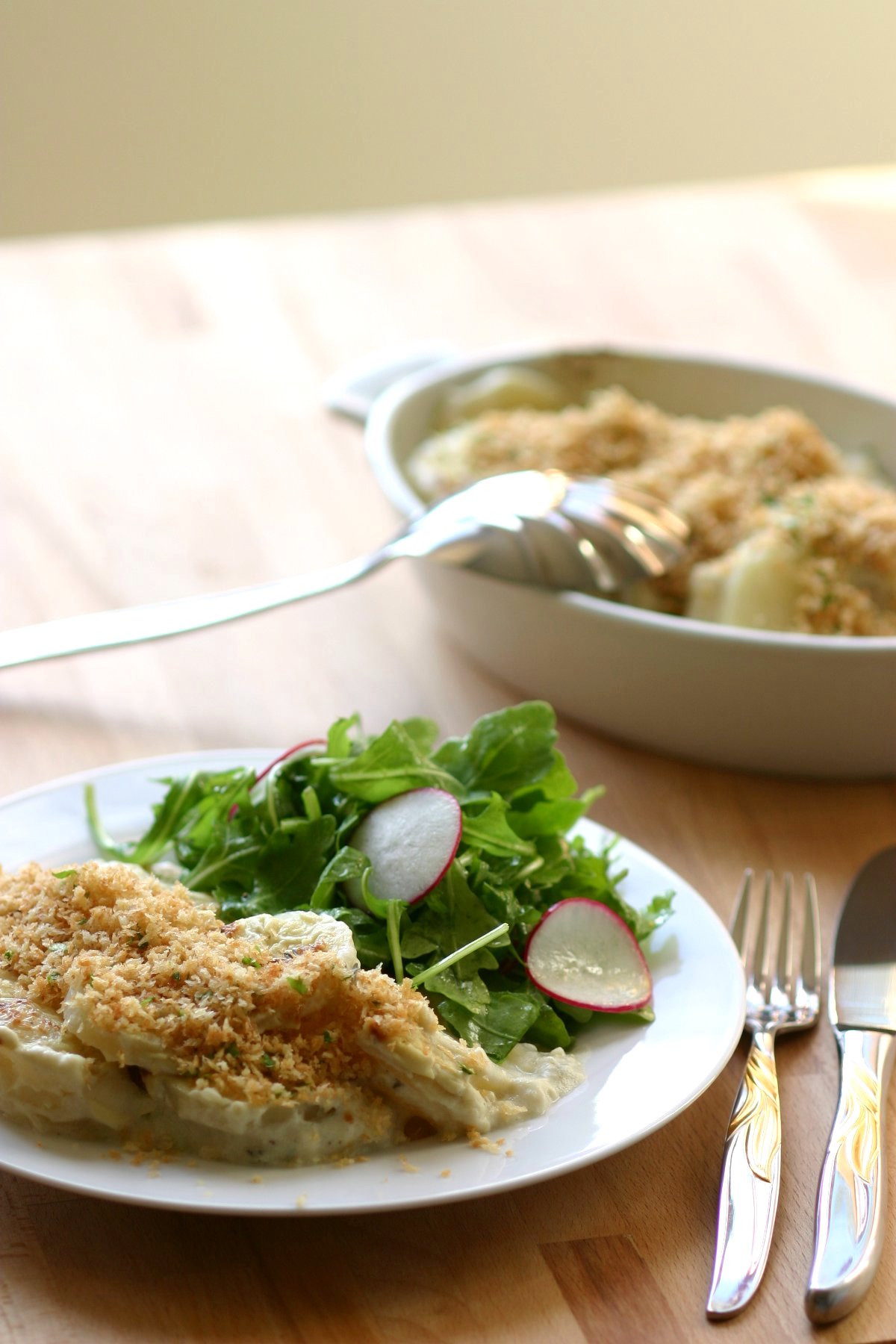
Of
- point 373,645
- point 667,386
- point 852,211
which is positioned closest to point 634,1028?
point 373,645

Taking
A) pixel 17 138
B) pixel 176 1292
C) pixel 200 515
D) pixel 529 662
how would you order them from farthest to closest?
pixel 17 138, pixel 200 515, pixel 529 662, pixel 176 1292

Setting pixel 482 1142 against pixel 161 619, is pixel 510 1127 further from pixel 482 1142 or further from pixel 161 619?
pixel 161 619

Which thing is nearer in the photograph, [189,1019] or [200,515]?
[189,1019]

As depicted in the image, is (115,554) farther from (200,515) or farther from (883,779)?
(883,779)

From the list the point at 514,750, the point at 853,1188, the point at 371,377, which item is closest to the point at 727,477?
the point at 371,377

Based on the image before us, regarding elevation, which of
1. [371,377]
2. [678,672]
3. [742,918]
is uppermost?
[371,377]

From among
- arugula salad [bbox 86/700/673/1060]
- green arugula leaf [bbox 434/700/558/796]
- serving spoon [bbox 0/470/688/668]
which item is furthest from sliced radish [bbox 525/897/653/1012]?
serving spoon [bbox 0/470/688/668]

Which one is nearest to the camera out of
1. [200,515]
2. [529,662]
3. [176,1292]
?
[176,1292]
